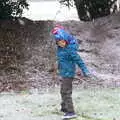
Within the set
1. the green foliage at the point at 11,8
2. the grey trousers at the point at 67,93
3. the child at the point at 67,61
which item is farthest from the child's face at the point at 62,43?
the green foliage at the point at 11,8

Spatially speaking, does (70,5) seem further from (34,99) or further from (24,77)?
(34,99)

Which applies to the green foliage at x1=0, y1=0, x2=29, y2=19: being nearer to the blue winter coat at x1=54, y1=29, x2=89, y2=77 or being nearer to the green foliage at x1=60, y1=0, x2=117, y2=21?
the green foliage at x1=60, y1=0, x2=117, y2=21

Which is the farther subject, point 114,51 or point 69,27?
point 69,27

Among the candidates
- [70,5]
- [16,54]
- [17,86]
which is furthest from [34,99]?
[70,5]

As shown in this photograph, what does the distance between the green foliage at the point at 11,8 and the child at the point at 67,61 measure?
7542 mm

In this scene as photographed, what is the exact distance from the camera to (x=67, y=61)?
9.40 meters

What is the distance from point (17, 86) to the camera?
13398 millimetres

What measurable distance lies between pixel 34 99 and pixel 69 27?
593cm

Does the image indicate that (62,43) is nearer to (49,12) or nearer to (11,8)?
(11,8)

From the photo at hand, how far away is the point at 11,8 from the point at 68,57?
25.8 ft

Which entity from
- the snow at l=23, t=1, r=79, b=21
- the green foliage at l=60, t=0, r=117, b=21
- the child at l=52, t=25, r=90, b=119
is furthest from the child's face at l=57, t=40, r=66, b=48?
the snow at l=23, t=1, r=79, b=21

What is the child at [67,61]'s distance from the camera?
9.31 meters

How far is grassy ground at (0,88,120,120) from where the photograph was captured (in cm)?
985

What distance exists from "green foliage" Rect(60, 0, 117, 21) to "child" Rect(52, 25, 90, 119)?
8210 mm
